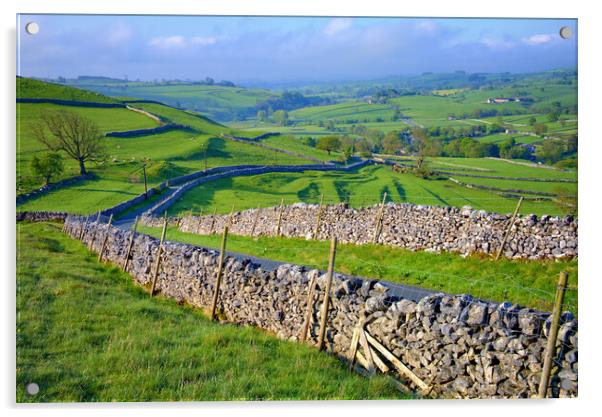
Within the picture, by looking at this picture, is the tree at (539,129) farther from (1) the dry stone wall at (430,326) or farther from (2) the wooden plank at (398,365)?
(2) the wooden plank at (398,365)

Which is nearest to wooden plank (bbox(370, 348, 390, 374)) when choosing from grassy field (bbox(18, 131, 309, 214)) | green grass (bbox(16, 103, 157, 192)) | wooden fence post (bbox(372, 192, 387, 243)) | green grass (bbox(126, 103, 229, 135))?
green grass (bbox(16, 103, 157, 192))

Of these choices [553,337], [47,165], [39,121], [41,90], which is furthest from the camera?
[47,165]

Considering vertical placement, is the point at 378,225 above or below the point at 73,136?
below

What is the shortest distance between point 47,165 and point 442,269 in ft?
30.2

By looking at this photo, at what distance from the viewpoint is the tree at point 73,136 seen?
35.7 feet

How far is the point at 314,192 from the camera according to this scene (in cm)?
2277

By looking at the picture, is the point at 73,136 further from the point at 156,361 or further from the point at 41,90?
the point at 156,361

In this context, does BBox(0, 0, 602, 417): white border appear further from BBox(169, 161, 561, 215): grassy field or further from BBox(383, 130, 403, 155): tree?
BBox(383, 130, 403, 155): tree

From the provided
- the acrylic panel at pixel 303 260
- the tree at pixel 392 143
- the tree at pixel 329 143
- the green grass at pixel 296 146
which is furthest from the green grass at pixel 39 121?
the tree at pixel 392 143

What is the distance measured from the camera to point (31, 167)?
8117mm

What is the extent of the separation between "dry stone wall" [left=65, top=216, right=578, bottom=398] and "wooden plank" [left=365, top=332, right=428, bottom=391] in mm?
76

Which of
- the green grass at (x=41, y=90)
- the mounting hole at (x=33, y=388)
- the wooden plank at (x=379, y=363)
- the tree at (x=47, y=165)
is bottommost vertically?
the mounting hole at (x=33, y=388)

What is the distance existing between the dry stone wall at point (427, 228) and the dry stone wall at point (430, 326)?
608cm

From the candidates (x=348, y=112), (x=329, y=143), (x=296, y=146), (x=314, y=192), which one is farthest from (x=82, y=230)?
(x=329, y=143)
